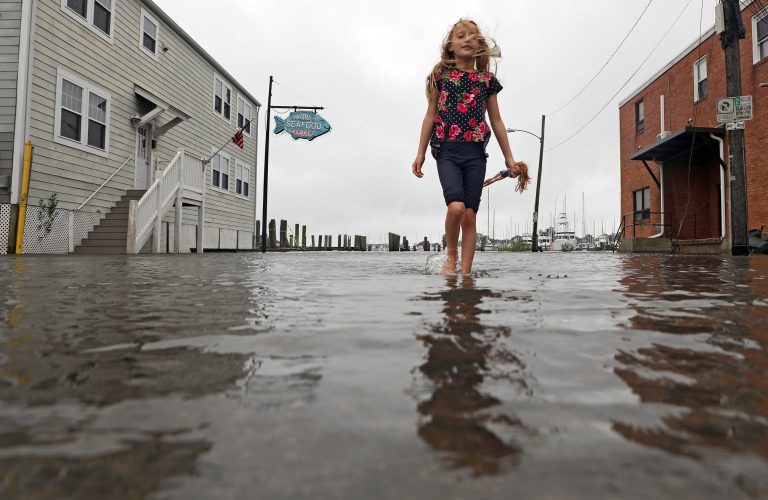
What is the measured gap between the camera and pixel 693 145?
1447cm

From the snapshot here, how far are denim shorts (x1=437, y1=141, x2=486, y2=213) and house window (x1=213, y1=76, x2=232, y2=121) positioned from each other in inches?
668

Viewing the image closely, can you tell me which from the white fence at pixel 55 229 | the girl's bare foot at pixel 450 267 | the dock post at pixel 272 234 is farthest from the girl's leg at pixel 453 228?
the dock post at pixel 272 234

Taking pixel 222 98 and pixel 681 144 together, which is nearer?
pixel 681 144

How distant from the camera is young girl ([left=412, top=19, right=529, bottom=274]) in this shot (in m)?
4.31

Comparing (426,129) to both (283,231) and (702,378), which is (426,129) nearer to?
(702,378)

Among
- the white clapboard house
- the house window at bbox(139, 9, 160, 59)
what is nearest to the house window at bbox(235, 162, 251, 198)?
the white clapboard house

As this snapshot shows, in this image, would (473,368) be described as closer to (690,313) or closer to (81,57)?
(690,313)

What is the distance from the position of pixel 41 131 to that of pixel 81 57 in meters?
2.39

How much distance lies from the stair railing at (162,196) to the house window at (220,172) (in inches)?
132

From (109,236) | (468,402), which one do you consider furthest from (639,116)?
(468,402)

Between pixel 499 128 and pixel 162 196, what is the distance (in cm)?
1063

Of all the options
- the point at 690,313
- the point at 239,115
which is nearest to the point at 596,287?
the point at 690,313

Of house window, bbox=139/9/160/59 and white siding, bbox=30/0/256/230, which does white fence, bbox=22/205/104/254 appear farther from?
house window, bbox=139/9/160/59

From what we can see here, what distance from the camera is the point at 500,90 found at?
448cm
